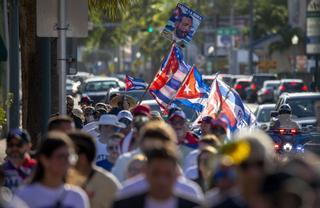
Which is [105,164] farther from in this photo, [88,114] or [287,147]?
[88,114]

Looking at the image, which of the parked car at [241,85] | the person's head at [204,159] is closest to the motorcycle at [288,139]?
the person's head at [204,159]

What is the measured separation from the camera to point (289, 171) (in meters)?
6.29

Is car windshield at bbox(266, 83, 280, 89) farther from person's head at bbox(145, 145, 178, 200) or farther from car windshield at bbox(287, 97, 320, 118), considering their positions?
person's head at bbox(145, 145, 178, 200)

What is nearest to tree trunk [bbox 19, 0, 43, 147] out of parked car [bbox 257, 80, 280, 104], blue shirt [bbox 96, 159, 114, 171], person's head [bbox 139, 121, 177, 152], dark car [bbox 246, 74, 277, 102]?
blue shirt [bbox 96, 159, 114, 171]

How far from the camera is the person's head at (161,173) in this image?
723cm

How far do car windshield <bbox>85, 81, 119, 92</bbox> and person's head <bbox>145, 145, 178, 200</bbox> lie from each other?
124 feet

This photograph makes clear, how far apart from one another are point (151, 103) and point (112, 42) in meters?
71.1

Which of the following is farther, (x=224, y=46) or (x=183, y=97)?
(x=224, y=46)

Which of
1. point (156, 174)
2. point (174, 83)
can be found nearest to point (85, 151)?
point (156, 174)

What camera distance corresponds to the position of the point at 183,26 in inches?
832

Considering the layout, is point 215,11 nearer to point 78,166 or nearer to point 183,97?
point 183,97

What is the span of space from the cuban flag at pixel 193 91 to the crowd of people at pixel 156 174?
8.05 m

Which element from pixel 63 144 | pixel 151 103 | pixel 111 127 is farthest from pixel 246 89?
pixel 63 144

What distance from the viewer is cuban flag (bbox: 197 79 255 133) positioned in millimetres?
17219
